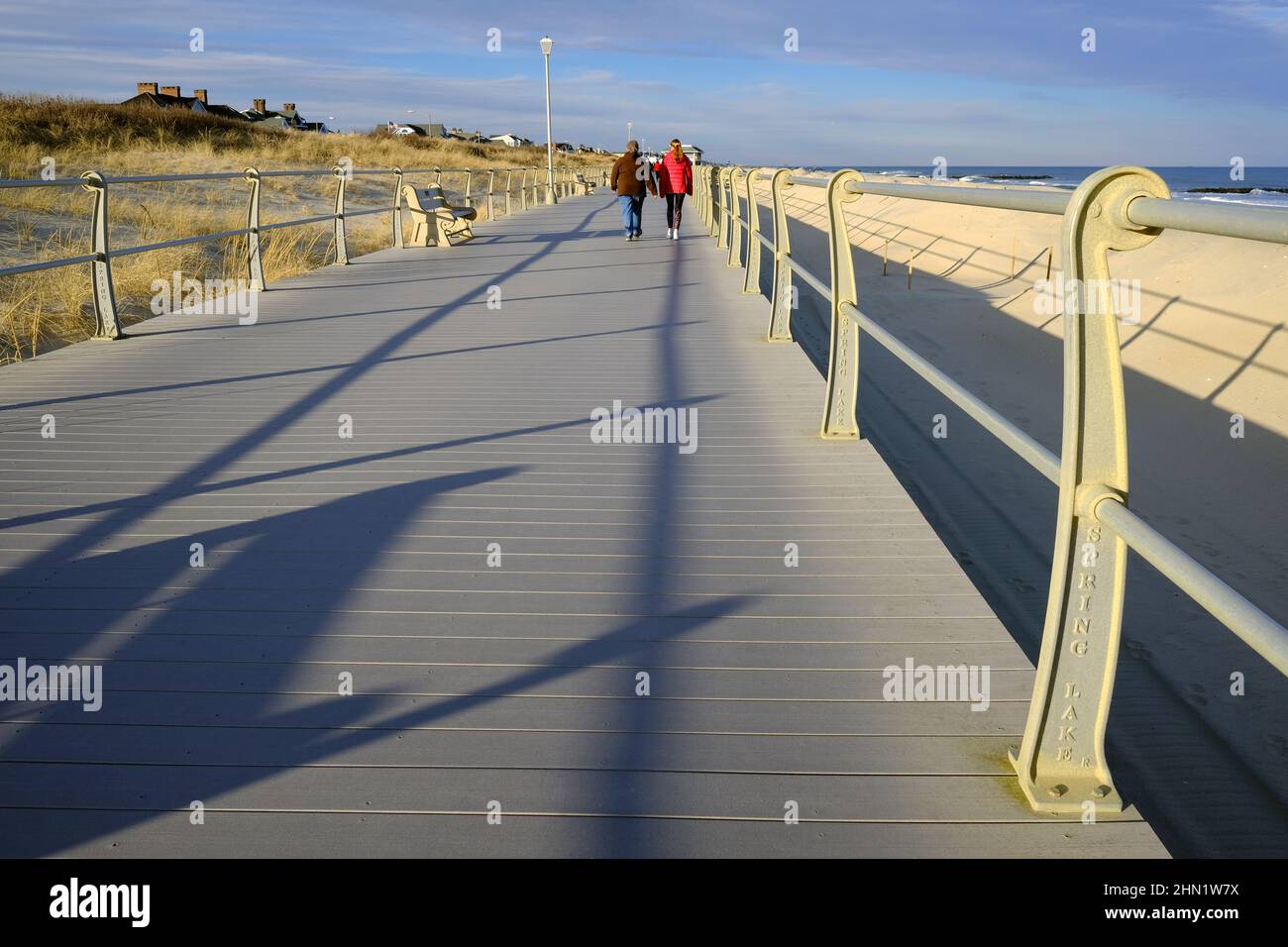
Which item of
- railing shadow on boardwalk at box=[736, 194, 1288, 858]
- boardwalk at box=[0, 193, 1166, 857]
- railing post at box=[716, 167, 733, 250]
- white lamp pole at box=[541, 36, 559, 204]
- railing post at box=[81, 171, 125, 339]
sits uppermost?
white lamp pole at box=[541, 36, 559, 204]

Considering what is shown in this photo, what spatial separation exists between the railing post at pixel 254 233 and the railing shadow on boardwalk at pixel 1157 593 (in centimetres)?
589

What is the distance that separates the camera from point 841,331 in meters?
5.04

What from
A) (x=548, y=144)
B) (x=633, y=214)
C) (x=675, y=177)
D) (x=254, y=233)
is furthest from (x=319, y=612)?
(x=548, y=144)

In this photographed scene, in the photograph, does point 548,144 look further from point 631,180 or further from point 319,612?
point 319,612

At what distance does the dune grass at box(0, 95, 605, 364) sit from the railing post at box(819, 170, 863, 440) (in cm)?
654

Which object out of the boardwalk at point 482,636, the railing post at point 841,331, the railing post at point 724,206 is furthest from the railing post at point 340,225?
the railing post at point 841,331

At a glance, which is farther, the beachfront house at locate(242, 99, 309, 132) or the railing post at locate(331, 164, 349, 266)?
the beachfront house at locate(242, 99, 309, 132)

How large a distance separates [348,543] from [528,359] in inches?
144

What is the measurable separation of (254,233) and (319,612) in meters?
7.98

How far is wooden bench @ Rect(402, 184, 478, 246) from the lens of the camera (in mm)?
15969

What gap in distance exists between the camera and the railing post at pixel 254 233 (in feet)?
32.8

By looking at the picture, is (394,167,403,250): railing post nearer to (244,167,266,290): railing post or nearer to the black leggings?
the black leggings

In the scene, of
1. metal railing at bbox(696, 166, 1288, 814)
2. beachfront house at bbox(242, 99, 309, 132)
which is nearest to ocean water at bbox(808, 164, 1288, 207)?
metal railing at bbox(696, 166, 1288, 814)
